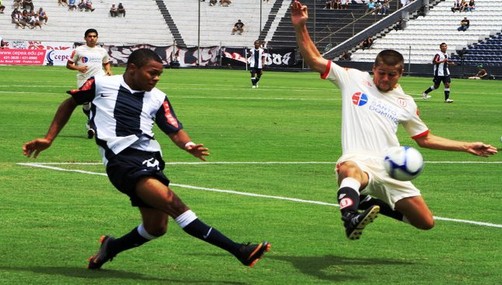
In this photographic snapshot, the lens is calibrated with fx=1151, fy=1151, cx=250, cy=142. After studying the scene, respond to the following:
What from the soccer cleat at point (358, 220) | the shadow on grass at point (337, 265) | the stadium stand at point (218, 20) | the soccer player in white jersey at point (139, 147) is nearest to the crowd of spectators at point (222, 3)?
the stadium stand at point (218, 20)

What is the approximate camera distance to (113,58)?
263 feet

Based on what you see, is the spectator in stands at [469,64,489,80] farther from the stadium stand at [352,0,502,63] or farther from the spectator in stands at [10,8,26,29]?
the spectator in stands at [10,8,26,29]

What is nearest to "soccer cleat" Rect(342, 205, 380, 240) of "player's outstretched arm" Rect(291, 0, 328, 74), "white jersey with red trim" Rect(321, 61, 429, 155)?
"white jersey with red trim" Rect(321, 61, 429, 155)

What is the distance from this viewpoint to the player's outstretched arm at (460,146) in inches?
411

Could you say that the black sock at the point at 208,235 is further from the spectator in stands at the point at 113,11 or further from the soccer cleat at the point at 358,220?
the spectator in stands at the point at 113,11

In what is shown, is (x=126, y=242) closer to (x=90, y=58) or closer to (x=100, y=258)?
(x=100, y=258)

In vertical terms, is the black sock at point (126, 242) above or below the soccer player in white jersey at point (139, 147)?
below

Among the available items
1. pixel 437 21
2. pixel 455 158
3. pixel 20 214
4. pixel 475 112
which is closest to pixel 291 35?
pixel 437 21

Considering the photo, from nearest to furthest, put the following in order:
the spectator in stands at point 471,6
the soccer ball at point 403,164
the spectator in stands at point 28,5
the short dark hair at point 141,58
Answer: the short dark hair at point 141,58, the soccer ball at point 403,164, the spectator in stands at point 471,6, the spectator in stands at point 28,5

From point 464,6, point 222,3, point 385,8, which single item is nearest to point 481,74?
point 464,6

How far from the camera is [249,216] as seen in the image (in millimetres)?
12836

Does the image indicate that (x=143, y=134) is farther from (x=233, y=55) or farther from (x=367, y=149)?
(x=233, y=55)

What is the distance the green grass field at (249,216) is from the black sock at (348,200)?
1.87ft

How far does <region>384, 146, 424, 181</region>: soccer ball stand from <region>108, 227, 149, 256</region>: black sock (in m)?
2.21
